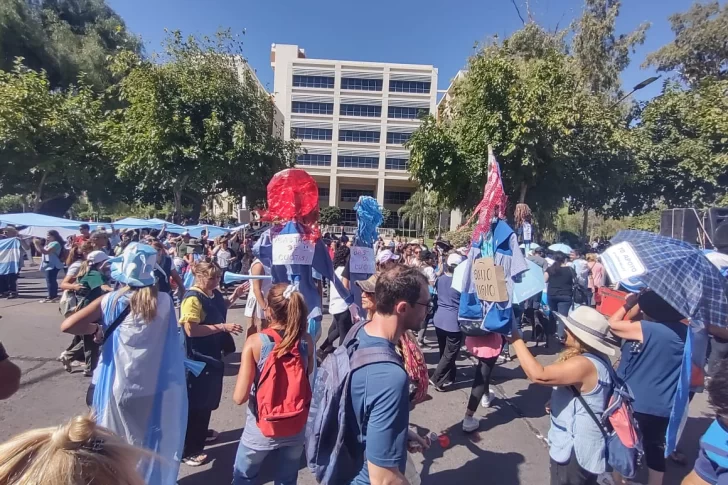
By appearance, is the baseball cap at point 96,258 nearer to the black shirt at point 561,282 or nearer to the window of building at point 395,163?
the black shirt at point 561,282

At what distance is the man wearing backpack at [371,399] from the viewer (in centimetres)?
168

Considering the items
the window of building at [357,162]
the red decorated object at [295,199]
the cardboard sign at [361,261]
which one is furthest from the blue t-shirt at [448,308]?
the window of building at [357,162]

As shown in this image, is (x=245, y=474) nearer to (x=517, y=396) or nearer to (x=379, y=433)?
(x=379, y=433)

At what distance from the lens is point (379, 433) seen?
168 centimetres

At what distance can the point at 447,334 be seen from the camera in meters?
5.67

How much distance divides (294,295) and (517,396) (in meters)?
4.21

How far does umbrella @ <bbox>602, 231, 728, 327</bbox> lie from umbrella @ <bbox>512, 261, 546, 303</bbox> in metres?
1.55

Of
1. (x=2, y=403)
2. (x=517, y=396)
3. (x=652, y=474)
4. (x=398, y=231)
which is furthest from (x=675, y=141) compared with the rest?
(x=398, y=231)

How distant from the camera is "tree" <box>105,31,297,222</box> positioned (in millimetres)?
17828

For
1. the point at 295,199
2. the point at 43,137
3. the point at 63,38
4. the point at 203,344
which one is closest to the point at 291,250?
the point at 295,199

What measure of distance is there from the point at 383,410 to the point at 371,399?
0.06 meters

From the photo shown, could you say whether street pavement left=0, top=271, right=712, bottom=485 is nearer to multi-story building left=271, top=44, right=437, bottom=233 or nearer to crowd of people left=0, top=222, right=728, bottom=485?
crowd of people left=0, top=222, right=728, bottom=485

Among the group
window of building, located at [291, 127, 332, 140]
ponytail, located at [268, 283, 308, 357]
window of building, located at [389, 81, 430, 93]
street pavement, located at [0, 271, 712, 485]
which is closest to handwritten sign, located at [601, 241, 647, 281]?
street pavement, located at [0, 271, 712, 485]

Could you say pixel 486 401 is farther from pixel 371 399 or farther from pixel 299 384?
pixel 371 399
